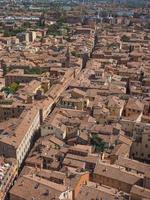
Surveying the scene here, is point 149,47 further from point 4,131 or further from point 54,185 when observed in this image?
point 54,185

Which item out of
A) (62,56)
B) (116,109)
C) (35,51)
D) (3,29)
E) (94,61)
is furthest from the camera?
(3,29)

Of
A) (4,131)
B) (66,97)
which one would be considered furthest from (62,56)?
(4,131)

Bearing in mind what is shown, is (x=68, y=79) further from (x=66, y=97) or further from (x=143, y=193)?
(x=143, y=193)

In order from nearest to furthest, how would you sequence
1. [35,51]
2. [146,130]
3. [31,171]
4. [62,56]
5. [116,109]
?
1. [31,171]
2. [146,130]
3. [116,109]
4. [62,56]
5. [35,51]

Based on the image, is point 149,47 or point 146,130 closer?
point 146,130

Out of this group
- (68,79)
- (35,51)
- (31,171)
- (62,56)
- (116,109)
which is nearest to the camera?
(31,171)

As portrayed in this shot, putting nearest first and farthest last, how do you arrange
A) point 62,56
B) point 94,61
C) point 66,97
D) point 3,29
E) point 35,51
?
point 66,97 → point 94,61 → point 62,56 → point 35,51 → point 3,29

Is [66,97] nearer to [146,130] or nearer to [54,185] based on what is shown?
[146,130]

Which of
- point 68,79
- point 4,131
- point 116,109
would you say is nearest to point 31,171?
point 4,131

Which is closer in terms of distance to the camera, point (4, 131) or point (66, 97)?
point (4, 131)
